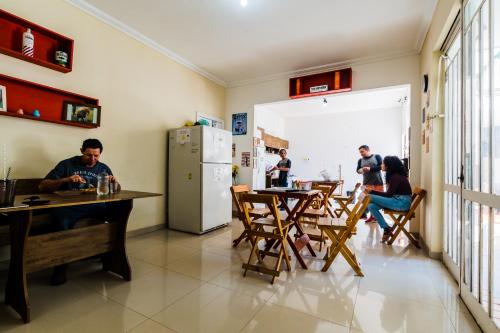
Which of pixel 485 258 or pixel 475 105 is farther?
pixel 475 105

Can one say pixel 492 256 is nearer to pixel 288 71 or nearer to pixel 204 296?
pixel 204 296

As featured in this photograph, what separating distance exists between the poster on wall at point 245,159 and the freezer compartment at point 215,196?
2.85 feet

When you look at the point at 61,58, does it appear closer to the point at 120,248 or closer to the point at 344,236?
the point at 120,248

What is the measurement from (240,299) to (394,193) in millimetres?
2652

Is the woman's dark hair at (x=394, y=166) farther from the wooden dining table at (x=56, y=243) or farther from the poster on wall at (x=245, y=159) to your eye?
the wooden dining table at (x=56, y=243)

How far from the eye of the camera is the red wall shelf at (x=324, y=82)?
13.1 ft

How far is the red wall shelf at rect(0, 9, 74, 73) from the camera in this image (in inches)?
85.0

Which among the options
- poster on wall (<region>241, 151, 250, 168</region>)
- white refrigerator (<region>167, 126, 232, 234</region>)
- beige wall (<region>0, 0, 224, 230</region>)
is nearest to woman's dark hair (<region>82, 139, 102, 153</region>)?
beige wall (<region>0, 0, 224, 230</region>)

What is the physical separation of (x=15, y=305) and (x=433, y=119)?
4.22 m

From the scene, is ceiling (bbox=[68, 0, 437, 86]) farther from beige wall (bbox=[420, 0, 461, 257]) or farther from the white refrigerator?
the white refrigerator

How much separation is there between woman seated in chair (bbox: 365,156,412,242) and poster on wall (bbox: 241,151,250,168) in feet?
8.08

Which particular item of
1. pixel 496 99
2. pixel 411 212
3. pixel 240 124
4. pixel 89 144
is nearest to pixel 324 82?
pixel 240 124

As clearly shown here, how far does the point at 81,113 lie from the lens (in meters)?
2.67

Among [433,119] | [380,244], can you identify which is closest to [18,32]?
[433,119]
